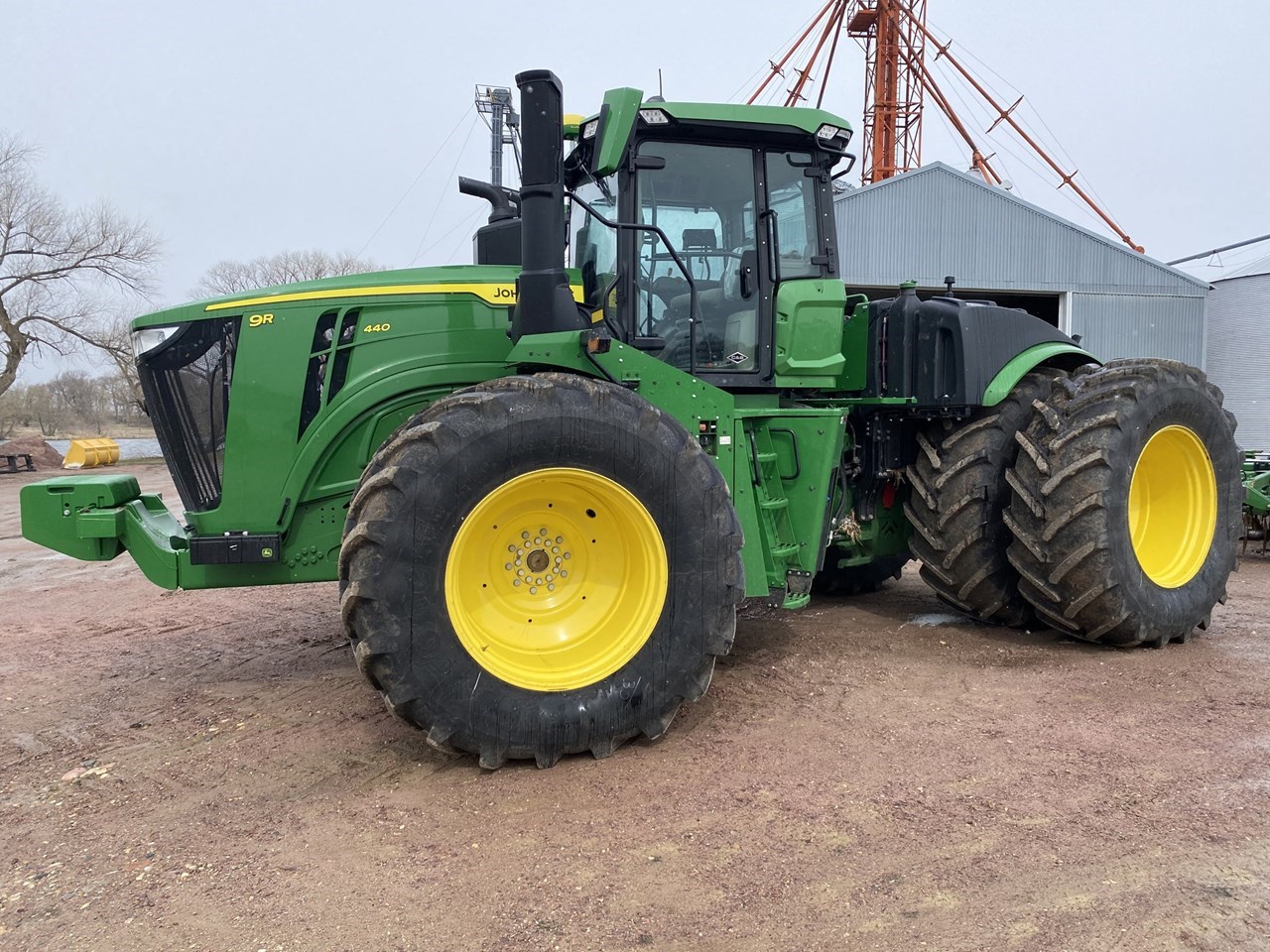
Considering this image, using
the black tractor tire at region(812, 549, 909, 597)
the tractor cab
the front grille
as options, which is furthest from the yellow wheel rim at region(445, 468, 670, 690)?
the black tractor tire at region(812, 549, 909, 597)

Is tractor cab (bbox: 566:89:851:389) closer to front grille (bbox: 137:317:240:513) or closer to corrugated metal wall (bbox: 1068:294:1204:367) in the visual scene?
front grille (bbox: 137:317:240:513)

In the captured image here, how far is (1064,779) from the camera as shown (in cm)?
350

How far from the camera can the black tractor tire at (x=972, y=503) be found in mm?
5207

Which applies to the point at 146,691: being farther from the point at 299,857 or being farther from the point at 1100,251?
the point at 1100,251

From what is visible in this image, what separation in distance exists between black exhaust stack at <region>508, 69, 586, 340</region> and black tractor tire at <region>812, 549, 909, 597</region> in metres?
3.44

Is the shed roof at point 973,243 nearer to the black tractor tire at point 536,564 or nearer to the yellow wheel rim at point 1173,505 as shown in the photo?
the yellow wheel rim at point 1173,505

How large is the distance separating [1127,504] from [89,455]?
26849 mm

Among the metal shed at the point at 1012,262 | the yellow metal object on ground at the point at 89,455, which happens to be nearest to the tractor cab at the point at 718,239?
the metal shed at the point at 1012,262

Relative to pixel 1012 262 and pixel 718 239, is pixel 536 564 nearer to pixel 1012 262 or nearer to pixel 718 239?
pixel 718 239

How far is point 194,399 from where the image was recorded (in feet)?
14.7

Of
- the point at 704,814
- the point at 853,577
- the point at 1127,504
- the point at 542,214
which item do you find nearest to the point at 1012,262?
the point at 853,577

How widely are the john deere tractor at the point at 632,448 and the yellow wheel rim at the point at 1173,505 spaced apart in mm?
19

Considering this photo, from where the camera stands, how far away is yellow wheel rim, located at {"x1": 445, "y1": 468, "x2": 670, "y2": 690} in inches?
147

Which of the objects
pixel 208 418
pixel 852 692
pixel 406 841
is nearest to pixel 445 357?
pixel 208 418
